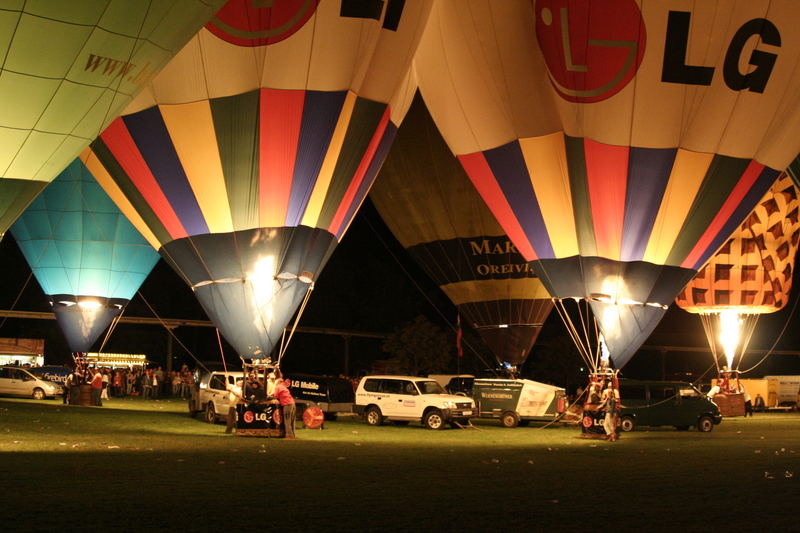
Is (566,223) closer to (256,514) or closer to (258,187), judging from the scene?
(258,187)

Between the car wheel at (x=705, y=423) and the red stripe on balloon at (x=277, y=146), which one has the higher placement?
the red stripe on balloon at (x=277, y=146)

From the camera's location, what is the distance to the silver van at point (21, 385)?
29594 millimetres

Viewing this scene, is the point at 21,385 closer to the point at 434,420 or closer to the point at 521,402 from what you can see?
the point at 434,420

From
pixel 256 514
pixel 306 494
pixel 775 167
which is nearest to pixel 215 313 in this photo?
pixel 306 494

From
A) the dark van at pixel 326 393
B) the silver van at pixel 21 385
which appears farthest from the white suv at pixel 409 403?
the silver van at pixel 21 385

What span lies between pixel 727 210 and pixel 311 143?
830cm

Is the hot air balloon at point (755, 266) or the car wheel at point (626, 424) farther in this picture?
the hot air balloon at point (755, 266)

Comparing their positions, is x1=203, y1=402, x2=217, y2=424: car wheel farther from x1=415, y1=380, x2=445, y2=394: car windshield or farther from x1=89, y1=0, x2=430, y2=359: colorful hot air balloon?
x1=89, y1=0, x2=430, y2=359: colorful hot air balloon

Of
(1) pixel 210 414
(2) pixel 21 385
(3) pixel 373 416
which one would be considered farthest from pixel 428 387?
(2) pixel 21 385

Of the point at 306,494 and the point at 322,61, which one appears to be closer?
the point at 306,494

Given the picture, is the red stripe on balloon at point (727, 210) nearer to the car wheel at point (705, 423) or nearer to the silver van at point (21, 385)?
the car wheel at point (705, 423)

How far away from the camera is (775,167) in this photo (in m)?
19.7

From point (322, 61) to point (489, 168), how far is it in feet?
17.6

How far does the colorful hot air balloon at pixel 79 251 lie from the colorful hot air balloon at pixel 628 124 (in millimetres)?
11117
